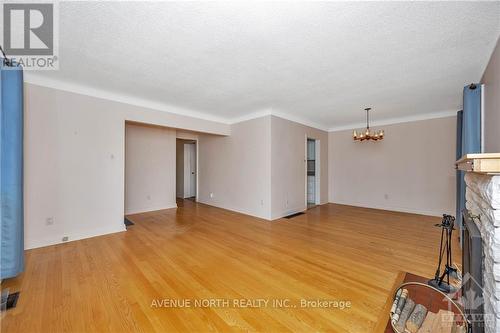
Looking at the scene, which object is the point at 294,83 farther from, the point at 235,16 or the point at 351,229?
the point at 351,229

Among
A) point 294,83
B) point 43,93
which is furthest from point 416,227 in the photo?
point 43,93

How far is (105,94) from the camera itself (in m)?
3.55

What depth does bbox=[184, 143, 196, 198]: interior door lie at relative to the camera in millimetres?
7532

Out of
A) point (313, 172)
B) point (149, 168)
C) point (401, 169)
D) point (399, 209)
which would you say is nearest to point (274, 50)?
point (149, 168)

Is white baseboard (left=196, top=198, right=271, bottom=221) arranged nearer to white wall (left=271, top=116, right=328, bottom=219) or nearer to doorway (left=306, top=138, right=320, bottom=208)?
white wall (left=271, top=116, right=328, bottom=219)

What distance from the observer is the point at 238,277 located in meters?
2.26

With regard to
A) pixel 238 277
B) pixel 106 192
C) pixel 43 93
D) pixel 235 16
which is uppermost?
pixel 235 16

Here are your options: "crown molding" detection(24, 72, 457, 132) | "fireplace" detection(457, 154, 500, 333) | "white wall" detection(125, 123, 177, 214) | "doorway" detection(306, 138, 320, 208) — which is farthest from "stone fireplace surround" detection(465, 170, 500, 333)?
"white wall" detection(125, 123, 177, 214)

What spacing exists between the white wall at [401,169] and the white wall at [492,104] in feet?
8.62

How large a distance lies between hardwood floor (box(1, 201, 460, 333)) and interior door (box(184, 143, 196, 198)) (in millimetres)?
3479

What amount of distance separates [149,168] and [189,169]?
2.22 m

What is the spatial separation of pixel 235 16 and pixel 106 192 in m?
3.51

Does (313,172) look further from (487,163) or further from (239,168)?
(487,163)

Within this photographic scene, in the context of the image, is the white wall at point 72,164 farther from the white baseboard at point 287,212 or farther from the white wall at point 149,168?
the white baseboard at point 287,212
